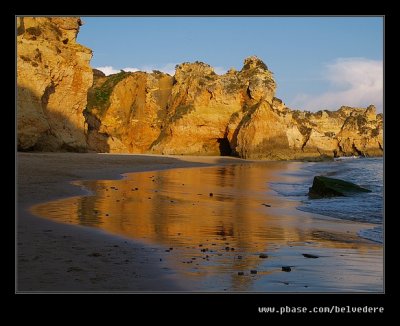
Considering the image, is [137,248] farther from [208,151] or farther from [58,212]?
[208,151]

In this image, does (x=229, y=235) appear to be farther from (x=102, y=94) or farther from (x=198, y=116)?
(x=198, y=116)

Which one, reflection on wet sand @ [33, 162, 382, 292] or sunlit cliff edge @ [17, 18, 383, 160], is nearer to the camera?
reflection on wet sand @ [33, 162, 382, 292]

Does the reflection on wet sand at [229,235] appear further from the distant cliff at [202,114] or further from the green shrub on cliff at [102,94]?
the green shrub on cliff at [102,94]

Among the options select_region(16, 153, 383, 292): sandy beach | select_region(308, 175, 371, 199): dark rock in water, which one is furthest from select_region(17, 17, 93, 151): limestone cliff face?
select_region(16, 153, 383, 292): sandy beach

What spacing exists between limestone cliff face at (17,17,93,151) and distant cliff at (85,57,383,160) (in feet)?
55.5

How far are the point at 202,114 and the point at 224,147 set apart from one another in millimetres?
7813

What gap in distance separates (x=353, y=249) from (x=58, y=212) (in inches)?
244

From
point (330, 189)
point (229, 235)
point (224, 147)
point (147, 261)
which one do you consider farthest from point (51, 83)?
point (224, 147)

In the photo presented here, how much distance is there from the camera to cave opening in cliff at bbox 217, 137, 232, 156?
7188 cm

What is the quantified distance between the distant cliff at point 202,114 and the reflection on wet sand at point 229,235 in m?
46.4

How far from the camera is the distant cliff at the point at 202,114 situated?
63.4 m

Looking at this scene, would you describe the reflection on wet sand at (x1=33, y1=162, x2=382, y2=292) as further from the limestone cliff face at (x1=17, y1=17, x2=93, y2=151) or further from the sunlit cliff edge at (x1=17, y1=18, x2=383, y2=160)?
the sunlit cliff edge at (x1=17, y1=18, x2=383, y2=160)
